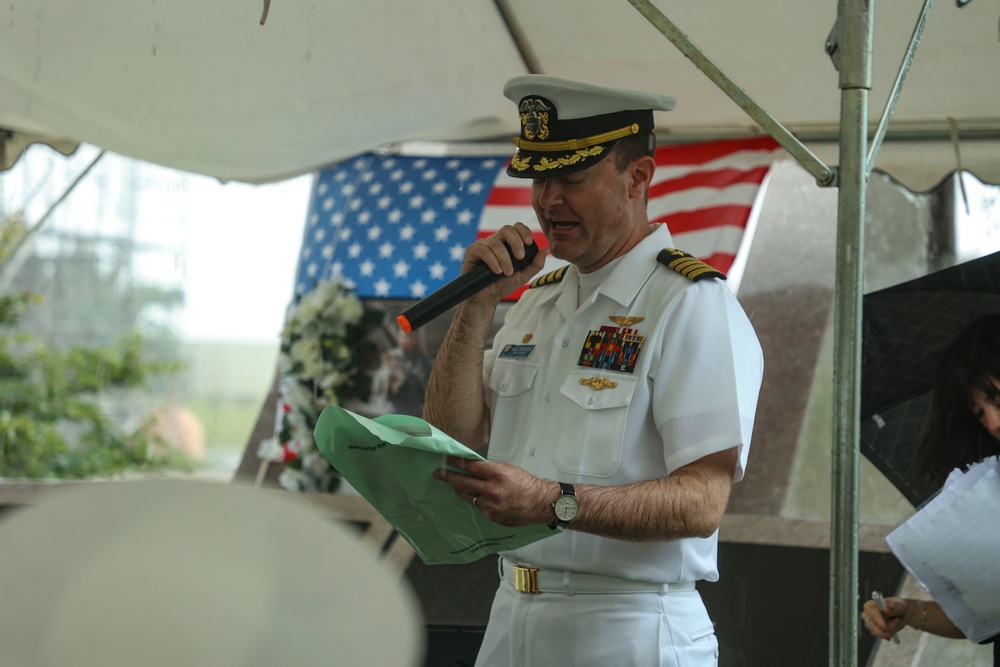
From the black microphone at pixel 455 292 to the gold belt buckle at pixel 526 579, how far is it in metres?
0.48

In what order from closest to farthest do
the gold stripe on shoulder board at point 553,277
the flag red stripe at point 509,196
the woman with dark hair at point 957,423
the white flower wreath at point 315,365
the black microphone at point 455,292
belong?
the black microphone at point 455,292 < the gold stripe on shoulder board at point 553,277 < the woman with dark hair at point 957,423 < the flag red stripe at point 509,196 < the white flower wreath at point 315,365

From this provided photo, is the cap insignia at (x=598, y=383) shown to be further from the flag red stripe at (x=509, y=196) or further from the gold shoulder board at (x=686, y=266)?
the flag red stripe at (x=509, y=196)

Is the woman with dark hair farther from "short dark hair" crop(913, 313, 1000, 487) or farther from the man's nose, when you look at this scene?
the man's nose

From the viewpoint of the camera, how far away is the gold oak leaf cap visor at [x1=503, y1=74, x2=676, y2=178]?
188cm

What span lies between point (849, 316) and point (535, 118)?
687 mm

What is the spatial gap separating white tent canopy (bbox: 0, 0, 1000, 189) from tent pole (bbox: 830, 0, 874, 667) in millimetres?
1019

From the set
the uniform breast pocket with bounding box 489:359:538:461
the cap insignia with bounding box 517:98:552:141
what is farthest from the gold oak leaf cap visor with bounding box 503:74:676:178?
the uniform breast pocket with bounding box 489:359:538:461

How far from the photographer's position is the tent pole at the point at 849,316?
5.70 ft

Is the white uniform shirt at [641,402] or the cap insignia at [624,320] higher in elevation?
the cap insignia at [624,320]

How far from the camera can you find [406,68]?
10.4ft

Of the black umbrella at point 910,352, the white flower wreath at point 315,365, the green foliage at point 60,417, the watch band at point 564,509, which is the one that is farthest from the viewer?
the green foliage at point 60,417

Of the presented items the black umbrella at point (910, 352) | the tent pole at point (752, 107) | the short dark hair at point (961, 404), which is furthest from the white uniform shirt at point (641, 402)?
the black umbrella at point (910, 352)

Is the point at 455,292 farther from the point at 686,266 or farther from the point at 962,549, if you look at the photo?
the point at 962,549

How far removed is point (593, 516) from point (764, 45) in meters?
1.82
